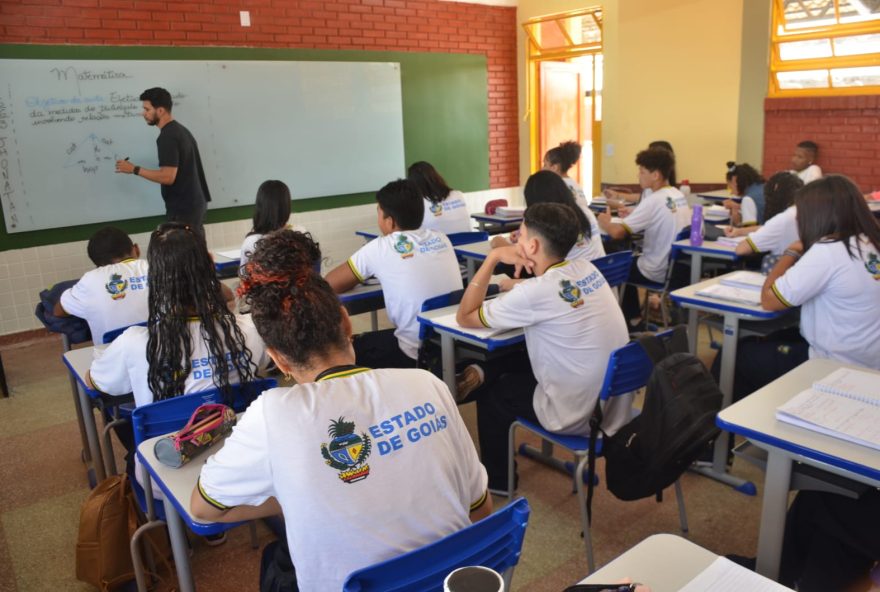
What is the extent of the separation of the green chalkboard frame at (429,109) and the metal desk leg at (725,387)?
15.0ft

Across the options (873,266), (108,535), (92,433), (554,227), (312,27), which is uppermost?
(312,27)

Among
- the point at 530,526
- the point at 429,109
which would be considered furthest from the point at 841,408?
the point at 429,109

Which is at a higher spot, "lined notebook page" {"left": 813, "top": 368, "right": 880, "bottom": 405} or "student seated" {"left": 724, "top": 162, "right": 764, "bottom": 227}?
"student seated" {"left": 724, "top": 162, "right": 764, "bottom": 227}

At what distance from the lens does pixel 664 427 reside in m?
Answer: 2.11

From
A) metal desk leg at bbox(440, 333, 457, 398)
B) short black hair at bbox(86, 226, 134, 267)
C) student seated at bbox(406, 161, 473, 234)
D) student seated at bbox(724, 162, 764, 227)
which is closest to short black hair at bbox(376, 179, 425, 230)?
metal desk leg at bbox(440, 333, 457, 398)

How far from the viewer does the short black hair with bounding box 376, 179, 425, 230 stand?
3.40 meters

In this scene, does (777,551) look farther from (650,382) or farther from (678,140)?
(678,140)

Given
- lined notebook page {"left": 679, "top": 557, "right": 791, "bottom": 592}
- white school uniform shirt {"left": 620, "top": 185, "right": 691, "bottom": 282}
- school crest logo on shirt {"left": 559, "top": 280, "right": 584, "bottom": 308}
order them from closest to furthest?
lined notebook page {"left": 679, "top": 557, "right": 791, "bottom": 592} < school crest logo on shirt {"left": 559, "top": 280, "right": 584, "bottom": 308} < white school uniform shirt {"left": 620, "top": 185, "right": 691, "bottom": 282}

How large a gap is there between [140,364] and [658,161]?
12.2ft

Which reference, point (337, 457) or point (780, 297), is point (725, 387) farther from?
point (337, 457)

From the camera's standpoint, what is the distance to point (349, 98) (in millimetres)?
6902

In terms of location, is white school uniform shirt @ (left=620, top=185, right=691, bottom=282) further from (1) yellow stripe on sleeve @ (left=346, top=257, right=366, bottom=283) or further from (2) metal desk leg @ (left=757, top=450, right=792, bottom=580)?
(2) metal desk leg @ (left=757, top=450, right=792, bottom=580)

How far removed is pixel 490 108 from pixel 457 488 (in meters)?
7.30

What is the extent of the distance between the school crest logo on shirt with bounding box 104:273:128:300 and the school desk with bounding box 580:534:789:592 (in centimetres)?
248
